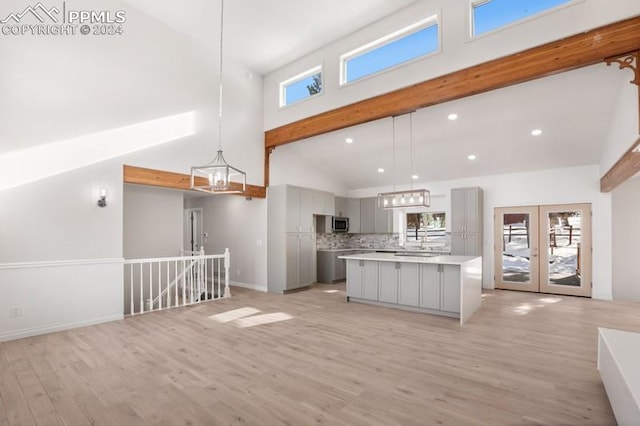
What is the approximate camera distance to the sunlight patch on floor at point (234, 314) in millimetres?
4992

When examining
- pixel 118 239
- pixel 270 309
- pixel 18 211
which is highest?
pixel 18 211

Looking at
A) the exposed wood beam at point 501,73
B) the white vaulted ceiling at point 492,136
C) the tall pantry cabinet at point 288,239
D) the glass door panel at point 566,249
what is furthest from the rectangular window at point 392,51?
the glass door panel at point 566,249

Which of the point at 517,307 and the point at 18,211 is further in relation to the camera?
the point at 517,307

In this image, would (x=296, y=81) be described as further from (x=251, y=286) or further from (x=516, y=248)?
(x=516, y=248)

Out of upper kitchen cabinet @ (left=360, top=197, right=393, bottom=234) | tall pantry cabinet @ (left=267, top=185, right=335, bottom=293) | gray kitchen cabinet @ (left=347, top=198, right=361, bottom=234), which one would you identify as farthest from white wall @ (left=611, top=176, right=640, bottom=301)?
tall pantry cabinet @ (left=267, top=185, right=335, bottom=293)

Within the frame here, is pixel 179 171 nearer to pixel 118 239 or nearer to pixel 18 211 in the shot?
pixel 118 239

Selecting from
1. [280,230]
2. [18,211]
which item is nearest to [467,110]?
[280,230]

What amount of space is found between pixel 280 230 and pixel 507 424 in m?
5.53

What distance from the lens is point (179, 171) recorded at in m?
5.79

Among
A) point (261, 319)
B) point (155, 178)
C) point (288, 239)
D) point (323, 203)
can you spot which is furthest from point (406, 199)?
point (155, 178)

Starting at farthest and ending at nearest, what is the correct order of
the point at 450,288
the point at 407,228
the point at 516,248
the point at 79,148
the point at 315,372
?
the point at 407,228
the point at 516,248
the point at 450,288
the point at 79,148
the point at 315,372

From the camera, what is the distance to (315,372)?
311 cm

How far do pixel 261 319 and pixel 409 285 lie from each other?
8.28 feet

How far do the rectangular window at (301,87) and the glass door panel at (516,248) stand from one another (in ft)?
17.0
